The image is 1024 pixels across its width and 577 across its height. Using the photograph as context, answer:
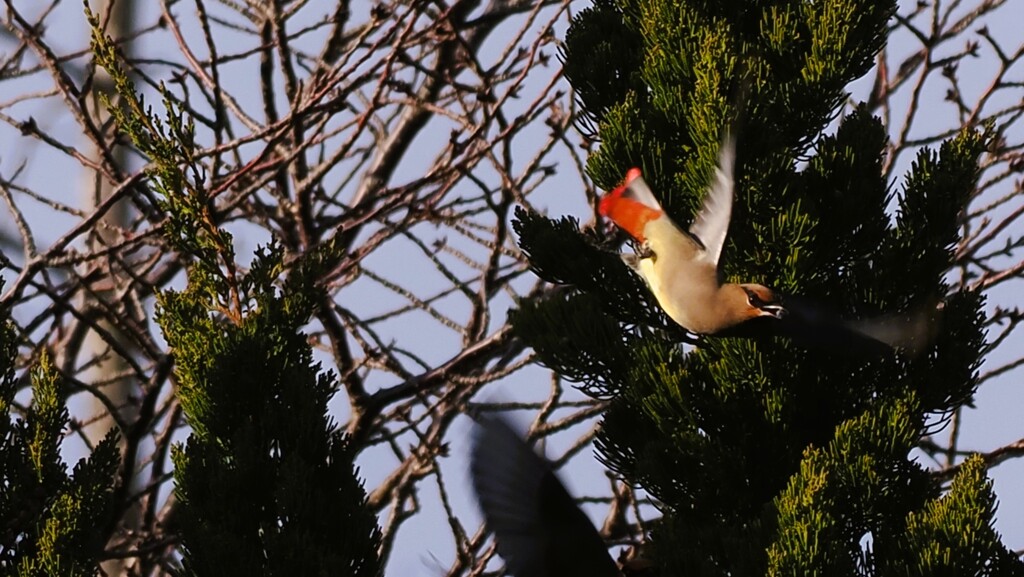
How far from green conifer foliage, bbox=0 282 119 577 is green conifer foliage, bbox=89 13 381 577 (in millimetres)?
190

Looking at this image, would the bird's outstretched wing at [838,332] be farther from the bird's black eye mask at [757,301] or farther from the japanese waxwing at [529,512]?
the japanese waxwing at [529,512]

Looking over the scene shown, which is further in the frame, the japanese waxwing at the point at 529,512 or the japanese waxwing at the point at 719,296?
the japanese waxwing at the point at 529,512

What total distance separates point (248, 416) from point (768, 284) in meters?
1.17

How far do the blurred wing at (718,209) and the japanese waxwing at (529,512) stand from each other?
60 cm

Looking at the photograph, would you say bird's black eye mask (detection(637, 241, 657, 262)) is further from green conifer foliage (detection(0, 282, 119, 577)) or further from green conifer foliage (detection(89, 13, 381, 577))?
green conifer foliage (detection(0, 282, 119, 577))

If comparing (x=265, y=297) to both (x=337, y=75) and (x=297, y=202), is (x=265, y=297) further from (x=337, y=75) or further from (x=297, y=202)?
(x=297, y=202)

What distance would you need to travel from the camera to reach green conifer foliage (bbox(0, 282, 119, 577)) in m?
3.04

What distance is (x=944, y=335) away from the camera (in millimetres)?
3205

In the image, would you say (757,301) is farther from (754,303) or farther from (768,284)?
(768,284)

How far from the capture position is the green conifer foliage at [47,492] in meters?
3.04

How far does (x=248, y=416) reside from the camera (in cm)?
318

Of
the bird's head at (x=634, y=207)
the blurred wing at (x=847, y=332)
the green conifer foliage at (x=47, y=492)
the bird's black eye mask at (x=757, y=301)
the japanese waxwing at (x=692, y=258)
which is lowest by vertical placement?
the green conifer foliage at (x=47, y=492)

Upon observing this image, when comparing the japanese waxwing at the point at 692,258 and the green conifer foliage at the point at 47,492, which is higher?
the japanese waxwing at the point at 692,258

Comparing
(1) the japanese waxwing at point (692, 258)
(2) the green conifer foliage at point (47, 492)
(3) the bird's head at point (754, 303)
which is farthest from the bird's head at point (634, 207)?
(2) the green conifer foliage at point (47, 492)
